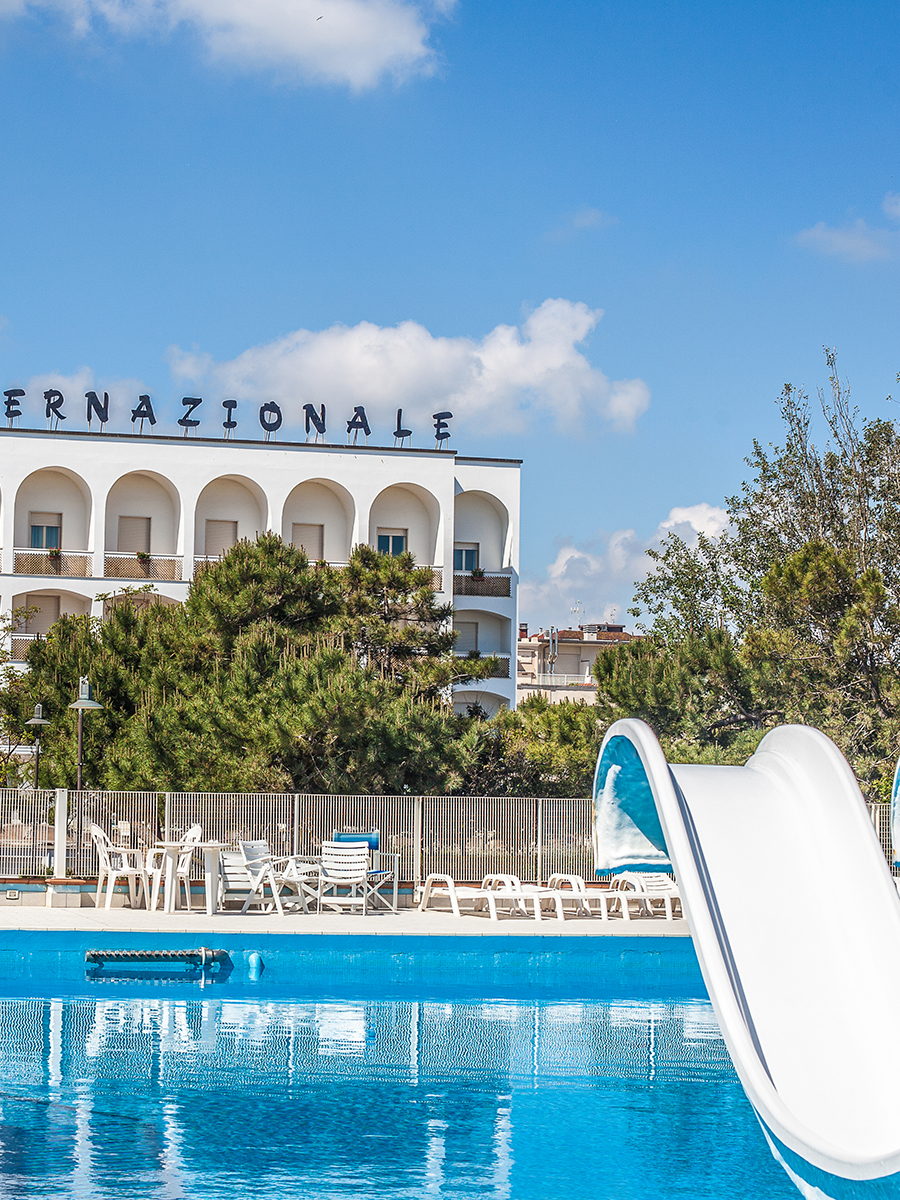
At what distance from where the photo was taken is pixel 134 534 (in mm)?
41000

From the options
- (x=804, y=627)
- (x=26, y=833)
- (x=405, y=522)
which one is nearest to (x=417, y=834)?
(x=26, y=833)

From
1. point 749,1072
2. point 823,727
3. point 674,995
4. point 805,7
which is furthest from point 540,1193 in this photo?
point 823,727

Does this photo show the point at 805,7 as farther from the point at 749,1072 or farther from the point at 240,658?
the point at 749,1072

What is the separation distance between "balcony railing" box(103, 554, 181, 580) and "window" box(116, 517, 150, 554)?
3.93 feet

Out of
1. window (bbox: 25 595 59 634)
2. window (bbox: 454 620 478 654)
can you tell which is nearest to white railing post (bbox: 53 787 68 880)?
window (bbox: 25 595 59 634)

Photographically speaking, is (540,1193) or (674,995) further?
(674,995)

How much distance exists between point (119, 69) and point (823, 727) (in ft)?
51.6

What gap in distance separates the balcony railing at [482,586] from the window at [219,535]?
7.52 m

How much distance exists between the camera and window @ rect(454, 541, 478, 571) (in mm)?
44250

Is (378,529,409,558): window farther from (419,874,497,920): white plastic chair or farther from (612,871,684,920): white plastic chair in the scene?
(612,871,684,920): white plastic chair

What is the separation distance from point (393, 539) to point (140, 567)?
8.27m

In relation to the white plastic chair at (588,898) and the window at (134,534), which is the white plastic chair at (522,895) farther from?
the window at (134,534)

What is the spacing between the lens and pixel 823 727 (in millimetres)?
22828

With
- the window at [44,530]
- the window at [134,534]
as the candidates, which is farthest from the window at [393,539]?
the window at [44,530]
